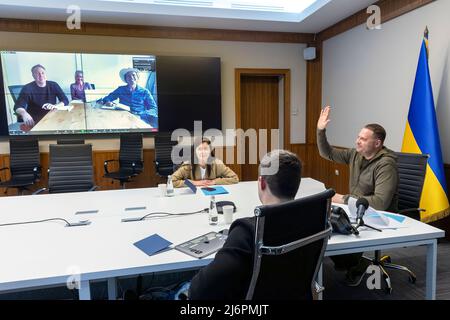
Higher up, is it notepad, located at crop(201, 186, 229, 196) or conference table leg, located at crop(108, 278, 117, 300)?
notepad, located at crop(201, 186, 229, 196)

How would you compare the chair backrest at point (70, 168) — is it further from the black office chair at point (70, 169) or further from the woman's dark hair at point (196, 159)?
the woman's dark hair at point (196, 159)

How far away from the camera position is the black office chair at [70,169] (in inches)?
123

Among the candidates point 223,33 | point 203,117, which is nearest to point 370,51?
point 223,33

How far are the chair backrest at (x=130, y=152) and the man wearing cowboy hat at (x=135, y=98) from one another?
0.37m

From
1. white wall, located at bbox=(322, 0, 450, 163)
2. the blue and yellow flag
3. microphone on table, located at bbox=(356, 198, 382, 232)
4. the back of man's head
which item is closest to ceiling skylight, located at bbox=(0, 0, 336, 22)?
white wall, located at bbox=(322, 0, 450, 163)

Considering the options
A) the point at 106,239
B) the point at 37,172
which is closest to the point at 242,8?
the point at 37,172

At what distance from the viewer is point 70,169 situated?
10.4 feet

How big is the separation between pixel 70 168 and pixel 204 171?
4.41 feet

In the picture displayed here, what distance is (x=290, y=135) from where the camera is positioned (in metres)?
5.63

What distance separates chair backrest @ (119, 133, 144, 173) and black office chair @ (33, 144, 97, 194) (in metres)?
1.42

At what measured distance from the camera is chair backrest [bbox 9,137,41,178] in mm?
4371

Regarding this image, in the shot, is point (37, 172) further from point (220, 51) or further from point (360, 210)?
point (360, 210)
